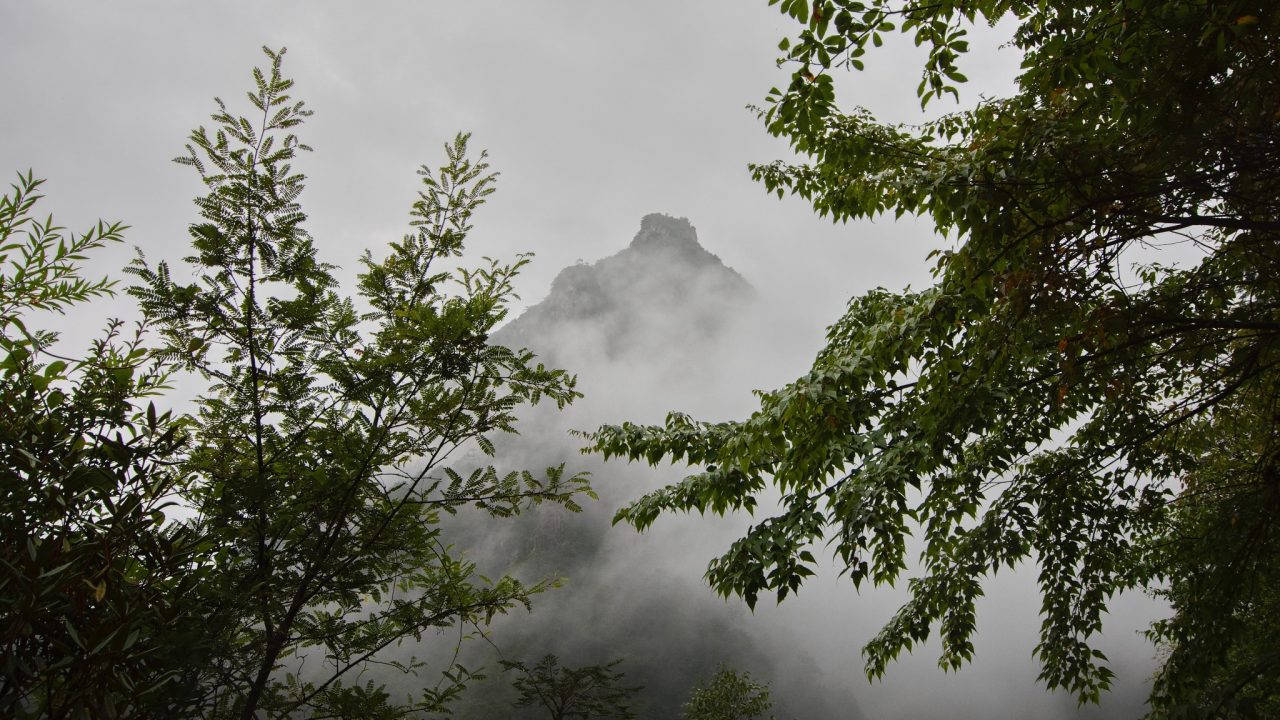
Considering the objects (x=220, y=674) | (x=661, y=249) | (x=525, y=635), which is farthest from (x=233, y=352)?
(x=661, y=249)

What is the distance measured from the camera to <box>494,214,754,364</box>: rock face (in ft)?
468

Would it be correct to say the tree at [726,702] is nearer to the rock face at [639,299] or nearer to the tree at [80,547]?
the tree at [80,547]

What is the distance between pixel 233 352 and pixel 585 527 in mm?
111079

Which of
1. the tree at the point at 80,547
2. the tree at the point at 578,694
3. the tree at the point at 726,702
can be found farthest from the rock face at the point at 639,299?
the tree at the point at 80,547

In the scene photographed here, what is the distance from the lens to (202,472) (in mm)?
2709

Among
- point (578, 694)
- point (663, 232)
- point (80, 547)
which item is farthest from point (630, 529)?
point (80, 547)

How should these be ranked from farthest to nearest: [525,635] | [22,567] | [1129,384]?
[525,635] < [1129,384] < [22,567]

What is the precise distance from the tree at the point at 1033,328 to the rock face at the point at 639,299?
433 ft

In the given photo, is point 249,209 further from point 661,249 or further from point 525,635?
point 661,249

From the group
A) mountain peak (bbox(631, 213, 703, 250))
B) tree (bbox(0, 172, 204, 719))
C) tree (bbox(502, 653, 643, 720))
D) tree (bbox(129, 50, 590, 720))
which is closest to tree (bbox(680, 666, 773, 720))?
tree (bbox(502, 653, 643, 720))

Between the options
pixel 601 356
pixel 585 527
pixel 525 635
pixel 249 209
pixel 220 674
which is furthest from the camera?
pixel 601 356

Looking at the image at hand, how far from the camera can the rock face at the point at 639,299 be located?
142625 millimetres

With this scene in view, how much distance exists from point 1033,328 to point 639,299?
15234 centimetres

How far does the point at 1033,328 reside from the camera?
3.39 m
